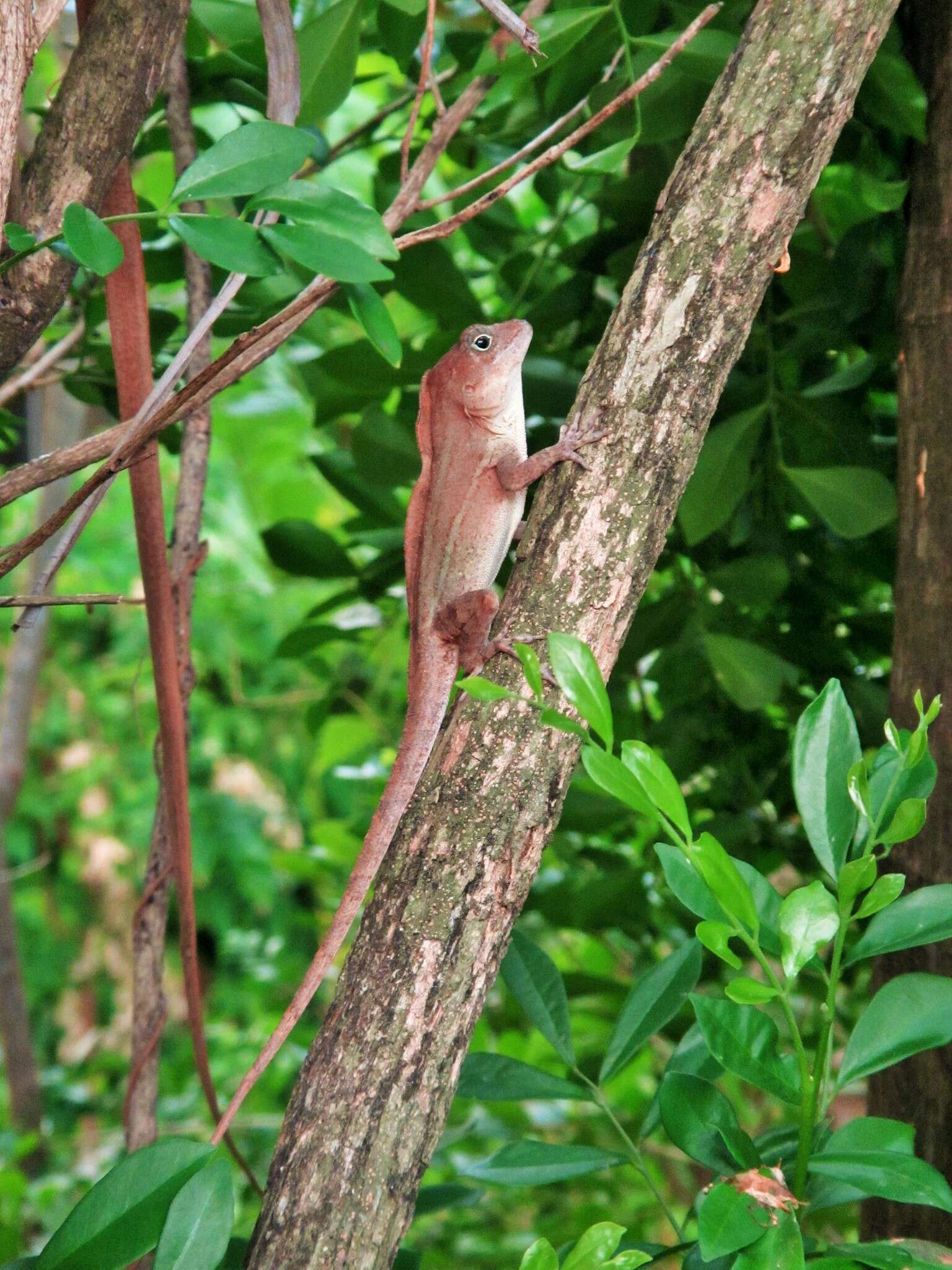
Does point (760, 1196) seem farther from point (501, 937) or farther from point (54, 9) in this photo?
point (54, 9)

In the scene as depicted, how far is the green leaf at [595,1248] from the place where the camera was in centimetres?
78

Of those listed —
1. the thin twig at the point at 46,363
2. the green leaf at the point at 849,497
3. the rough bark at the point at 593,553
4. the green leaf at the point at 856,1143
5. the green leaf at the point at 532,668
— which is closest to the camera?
the green leaf at the point at 532,668

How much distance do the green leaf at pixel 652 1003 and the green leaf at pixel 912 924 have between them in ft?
0.79

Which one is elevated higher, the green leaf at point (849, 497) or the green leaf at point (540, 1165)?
the green leaf at point (849, 497)

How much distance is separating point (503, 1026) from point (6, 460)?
146cm

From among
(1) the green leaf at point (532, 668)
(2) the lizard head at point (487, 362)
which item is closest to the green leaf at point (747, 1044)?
(1) the green leaf at point (532, 668)

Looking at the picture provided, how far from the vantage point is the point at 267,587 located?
16.7 feet

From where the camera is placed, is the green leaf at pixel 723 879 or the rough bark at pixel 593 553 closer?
the green leaf at pixel 723 879

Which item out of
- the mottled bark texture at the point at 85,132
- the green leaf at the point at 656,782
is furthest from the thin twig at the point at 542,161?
the green leaf at the point at 656,782

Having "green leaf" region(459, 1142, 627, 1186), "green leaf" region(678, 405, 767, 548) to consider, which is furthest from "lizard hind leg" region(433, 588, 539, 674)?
"green leaf" region(459, 1142, 627, 1186)

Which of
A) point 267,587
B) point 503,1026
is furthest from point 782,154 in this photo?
point 267,587

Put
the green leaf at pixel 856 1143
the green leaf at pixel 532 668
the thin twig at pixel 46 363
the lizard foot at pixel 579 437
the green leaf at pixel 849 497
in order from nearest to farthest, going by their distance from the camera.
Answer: the green leaf at pixel 532 668
the green leaf at pixel 856 1143
the lizard foot at pixel 579 437
the green leaf at pixel 849 497
the thin twig at pixel 46 363

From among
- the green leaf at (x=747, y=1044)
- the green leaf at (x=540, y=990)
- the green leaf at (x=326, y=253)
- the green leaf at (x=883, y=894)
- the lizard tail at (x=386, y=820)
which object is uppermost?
the green leaf at (x=326, y=253)

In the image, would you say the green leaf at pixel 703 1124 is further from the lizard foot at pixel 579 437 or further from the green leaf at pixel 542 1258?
the lizard foot at pixel 579 437
